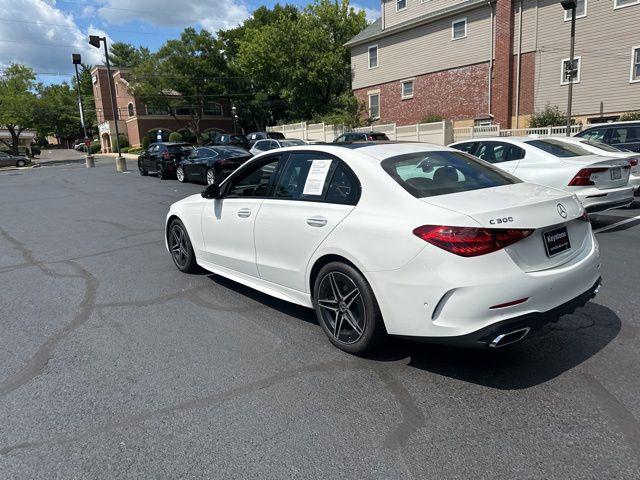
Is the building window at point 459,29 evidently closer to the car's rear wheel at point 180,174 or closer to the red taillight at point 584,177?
the car's rear wheel at point 180,174

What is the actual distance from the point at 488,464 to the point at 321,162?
2.60 m

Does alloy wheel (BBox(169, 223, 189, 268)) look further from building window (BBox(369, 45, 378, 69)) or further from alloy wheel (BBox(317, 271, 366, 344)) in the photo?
building window (BBox(369, 45, 378, 69))

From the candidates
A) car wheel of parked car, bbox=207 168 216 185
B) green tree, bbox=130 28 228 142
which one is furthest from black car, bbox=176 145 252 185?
green tree, bbox=130 28 228 142

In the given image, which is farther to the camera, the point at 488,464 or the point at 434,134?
the point at 434,134

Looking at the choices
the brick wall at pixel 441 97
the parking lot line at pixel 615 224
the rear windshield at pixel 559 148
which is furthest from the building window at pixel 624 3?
the rear windshield at pixel 559 148

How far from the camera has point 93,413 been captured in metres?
3.13

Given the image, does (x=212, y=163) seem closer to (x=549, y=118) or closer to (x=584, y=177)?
(x=584, y=177)

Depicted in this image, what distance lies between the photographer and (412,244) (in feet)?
10.5

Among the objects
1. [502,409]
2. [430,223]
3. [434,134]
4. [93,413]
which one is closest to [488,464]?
[502,409]

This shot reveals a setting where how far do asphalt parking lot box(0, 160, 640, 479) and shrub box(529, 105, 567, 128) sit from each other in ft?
65.7

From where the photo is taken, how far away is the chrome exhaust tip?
120 inches

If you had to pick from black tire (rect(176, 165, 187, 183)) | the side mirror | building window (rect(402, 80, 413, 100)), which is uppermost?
building window (rect(402, 80, 413, 100))


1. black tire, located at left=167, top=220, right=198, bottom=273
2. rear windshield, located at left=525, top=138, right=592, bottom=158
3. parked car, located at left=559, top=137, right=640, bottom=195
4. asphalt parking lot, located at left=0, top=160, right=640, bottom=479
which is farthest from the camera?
parked car, located at left=559, top=137, right=640, bottom=195

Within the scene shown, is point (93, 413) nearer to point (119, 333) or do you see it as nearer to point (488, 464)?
point (119, 333)
